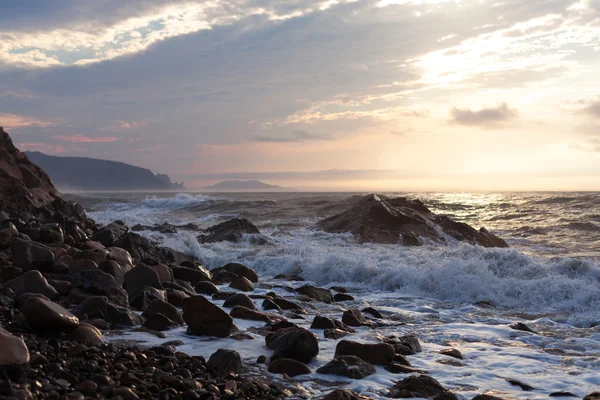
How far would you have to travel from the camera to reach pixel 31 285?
20.1 feet

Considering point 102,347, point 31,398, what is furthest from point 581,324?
point 31,398

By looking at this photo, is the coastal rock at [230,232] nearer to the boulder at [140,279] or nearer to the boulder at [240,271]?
the boulder at [240,271]

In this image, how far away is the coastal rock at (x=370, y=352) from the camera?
488cm

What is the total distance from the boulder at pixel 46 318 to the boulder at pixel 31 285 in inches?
62.4

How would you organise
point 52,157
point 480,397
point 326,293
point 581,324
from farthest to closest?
1. point 52,157
2. point 326,293
3. point 581,324
4. point 480,397

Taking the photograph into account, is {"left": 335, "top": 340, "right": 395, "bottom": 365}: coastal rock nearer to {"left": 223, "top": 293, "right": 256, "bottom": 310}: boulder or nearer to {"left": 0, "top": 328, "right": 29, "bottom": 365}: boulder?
{"left": 223, "top": 293, "right": 256, "bottom": 310}: boulder

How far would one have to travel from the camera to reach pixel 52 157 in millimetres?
183625

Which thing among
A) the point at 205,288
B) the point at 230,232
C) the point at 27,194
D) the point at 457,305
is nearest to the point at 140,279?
the point at 205,288

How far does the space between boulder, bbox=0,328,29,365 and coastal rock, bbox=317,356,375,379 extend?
2402 mm

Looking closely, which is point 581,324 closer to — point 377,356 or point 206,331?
point 377,356

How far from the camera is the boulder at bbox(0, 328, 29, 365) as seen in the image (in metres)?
3.47

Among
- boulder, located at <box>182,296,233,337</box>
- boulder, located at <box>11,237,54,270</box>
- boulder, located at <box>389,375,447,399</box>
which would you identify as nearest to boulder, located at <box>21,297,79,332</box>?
boulder, located at <box>182,296,233,337</box>

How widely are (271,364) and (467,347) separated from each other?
2513mm

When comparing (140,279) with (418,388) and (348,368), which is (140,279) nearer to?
(348,368)
